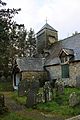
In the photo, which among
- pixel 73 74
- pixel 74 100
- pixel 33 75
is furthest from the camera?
pixel 33 75

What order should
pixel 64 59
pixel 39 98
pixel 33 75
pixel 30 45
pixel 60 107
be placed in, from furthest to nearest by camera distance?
pixel 30 45, pixel 33 75, pixel 64 59, pixel 39 98, pixel 60 107

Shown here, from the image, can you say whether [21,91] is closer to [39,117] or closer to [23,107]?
[23,107]

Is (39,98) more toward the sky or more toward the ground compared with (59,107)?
more toward the sky

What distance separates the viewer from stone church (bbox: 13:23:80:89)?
92.0ft

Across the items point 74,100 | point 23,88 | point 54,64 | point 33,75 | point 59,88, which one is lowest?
point 74,100

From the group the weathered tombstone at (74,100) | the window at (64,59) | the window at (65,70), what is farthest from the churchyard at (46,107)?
the window at (64,59)

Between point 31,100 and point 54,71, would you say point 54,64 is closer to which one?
point 54,71

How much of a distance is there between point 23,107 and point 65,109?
3.32 m

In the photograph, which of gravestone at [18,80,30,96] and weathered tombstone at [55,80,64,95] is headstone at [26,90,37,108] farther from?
gravestone at [18,80,30,96]

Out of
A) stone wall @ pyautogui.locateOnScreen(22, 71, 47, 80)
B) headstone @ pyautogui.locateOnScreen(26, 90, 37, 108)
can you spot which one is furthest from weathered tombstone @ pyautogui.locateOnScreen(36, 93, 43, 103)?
stone wall @ pyautogui.locateOnScreen(22, 71, 47, 80)

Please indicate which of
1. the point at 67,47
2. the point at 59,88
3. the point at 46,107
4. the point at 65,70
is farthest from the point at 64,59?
the point at 46,107

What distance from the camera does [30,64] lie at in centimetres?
3281

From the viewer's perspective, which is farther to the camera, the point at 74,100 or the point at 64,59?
the point at 64,59

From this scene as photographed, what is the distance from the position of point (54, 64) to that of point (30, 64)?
3.63 metres
